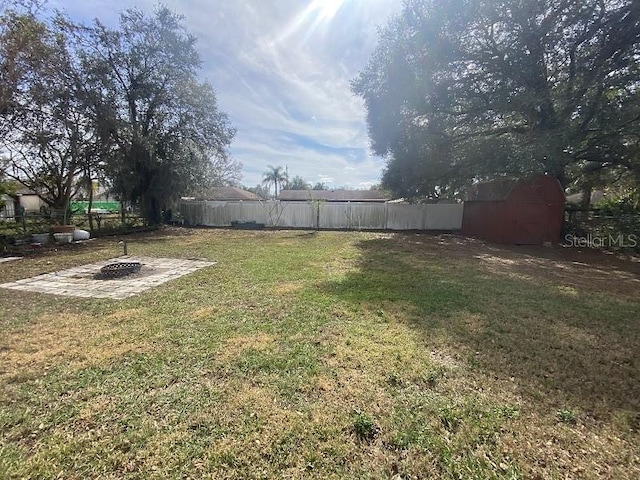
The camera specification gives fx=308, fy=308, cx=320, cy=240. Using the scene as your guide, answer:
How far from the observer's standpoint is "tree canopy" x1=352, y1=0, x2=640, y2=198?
8633 millimetres

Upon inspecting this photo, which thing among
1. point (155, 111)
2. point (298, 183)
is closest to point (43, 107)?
point (155, 111)

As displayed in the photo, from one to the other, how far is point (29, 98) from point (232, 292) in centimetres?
1078

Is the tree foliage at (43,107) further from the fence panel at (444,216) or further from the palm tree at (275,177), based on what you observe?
→ the palm tree at (275,177)

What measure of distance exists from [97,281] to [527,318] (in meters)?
6.75

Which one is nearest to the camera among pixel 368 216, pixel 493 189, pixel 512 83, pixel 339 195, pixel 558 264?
pixel 558 264

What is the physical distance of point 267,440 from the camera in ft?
5.96

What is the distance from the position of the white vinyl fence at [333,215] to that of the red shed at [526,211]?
340cm

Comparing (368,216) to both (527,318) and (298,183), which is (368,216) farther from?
(298,183)

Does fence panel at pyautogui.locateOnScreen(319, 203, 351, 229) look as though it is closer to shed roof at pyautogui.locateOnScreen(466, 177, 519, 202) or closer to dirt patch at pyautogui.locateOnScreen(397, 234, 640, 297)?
dirt patch at pyautogui.locateOnScreen(397, 234, 640, 297)

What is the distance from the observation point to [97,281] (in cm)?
544

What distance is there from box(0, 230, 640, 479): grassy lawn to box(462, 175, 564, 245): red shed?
694cm

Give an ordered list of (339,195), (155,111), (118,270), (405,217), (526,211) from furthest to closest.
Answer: (339,195) < (405,217) < (155,111) < (526,211) < (118,270)

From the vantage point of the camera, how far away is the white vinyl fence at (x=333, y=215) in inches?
627

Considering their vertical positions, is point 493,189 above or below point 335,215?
above
